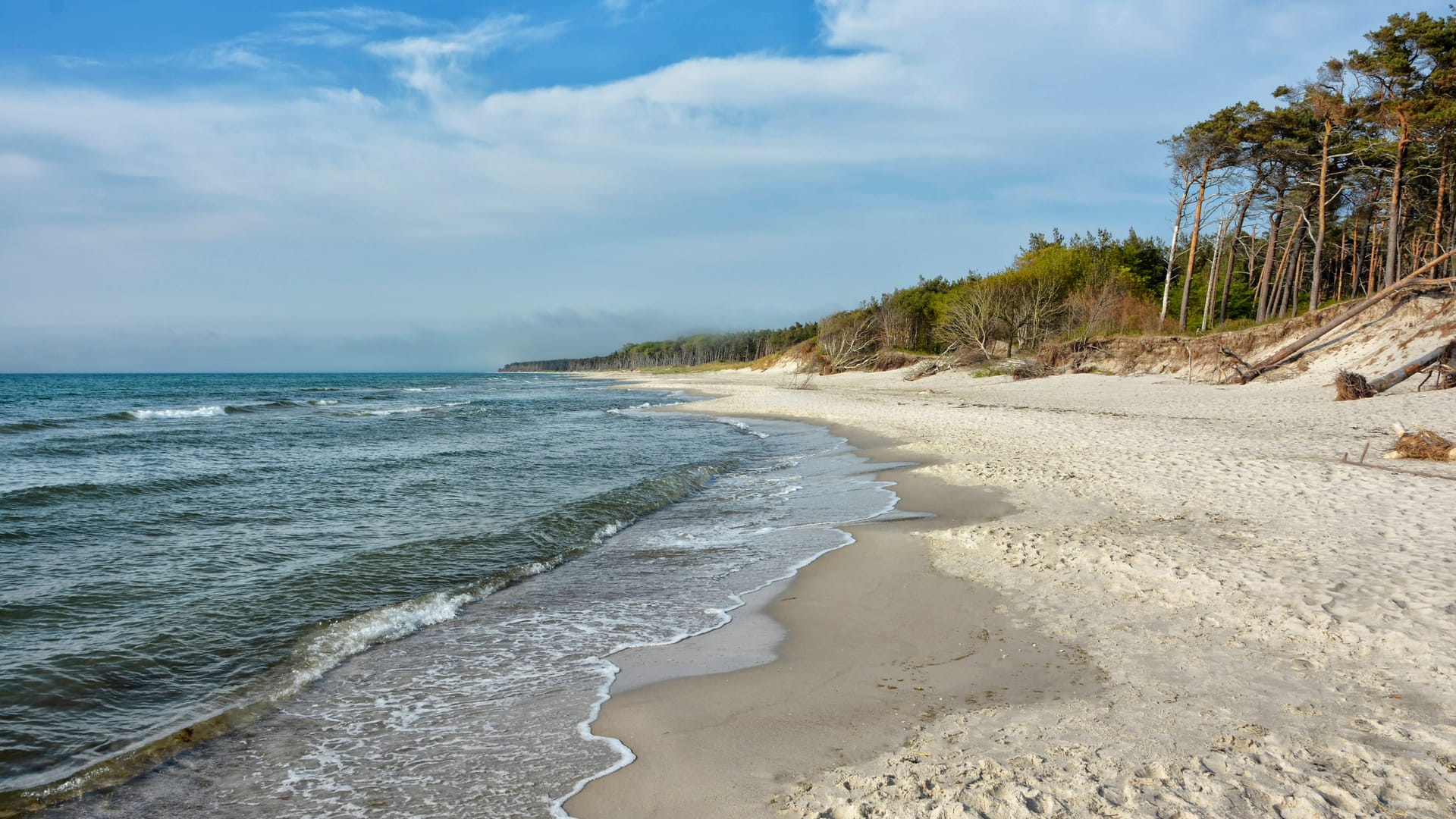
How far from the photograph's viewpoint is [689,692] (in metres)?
4.80

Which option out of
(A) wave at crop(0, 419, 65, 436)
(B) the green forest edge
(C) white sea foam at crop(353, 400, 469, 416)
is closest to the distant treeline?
(B) the green forest edge

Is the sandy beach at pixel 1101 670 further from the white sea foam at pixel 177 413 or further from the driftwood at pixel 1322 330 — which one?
the white sea foam at pixel 177 413

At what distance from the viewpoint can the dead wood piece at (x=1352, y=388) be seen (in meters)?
18.4

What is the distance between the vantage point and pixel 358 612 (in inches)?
265

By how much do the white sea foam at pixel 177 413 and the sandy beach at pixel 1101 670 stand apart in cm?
3835

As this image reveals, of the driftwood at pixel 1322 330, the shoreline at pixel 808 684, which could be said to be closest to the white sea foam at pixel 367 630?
the shoreline at pixel 808 684

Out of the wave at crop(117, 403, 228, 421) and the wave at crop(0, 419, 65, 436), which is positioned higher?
the wave at crop(0, 419, 65, 436)

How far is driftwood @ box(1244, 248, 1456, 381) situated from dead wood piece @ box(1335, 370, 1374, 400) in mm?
6044

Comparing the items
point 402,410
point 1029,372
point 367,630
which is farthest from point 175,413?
point 1029,372

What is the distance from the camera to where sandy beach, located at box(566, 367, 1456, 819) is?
A: 10.8ft

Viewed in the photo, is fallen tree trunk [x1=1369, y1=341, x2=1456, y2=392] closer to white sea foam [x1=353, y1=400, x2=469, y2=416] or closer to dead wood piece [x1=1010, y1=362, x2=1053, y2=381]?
dead wood piece [x1=1010, y1=362, x2=1053, y2=381]

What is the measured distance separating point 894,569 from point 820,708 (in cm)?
322

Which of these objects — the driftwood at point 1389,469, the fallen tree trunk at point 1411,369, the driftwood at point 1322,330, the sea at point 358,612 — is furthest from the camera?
the driftwood at point 1322,330

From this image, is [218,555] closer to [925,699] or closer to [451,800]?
[451,800]
